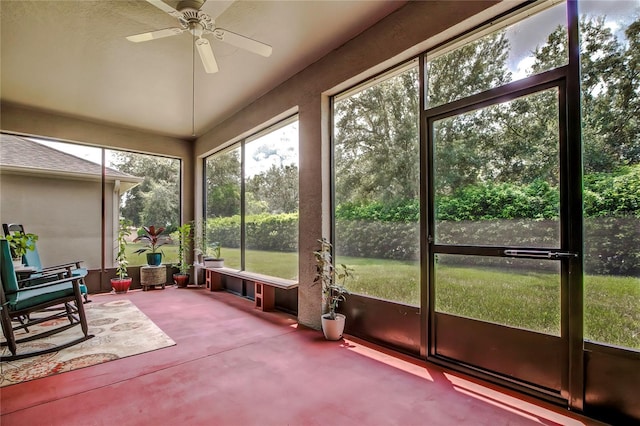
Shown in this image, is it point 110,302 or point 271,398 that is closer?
point 271,398

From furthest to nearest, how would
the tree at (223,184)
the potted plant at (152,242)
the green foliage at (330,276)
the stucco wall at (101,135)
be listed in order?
the potted plant at (152,242) → the tree at (223,184) → the stucco wall at (101,135) → the green foliage at (330,276)

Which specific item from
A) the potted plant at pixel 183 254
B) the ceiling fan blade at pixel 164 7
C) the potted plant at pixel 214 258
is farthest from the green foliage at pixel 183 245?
the ceiling fan blade at pixel 164 7

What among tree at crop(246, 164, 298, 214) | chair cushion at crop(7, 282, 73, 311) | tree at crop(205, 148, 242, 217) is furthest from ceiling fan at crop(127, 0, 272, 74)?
tree at crop(205, 148, 242, 217)

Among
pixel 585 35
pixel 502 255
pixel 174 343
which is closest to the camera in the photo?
pixel 585 35

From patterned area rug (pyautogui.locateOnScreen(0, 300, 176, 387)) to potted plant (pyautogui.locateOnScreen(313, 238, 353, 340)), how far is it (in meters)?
1.61

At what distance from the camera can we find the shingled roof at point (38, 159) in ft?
16.7

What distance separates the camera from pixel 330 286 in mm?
3338

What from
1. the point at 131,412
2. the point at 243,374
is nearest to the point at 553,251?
the point at 243,374

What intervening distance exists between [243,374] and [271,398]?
0.45 metres

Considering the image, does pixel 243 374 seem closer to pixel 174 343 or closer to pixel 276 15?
pixel 174 343

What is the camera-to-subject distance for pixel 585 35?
197 centimetres

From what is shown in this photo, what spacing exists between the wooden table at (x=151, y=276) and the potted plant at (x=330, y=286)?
→ 403 centimetres

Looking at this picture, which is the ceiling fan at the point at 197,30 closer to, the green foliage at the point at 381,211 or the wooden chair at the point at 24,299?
the green foliage at the point at 381,211

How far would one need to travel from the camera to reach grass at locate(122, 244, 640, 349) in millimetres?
1813
